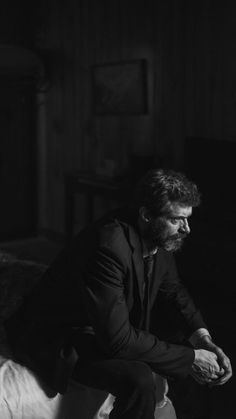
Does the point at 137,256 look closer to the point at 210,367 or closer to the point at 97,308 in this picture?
the point at 97,308

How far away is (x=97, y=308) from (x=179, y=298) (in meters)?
0.49

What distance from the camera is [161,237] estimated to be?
2416 millimetres

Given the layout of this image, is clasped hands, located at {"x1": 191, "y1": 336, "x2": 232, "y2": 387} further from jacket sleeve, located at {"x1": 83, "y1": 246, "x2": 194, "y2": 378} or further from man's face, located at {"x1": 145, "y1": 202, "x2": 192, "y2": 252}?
man's face, located at {"x1": 145, "y1": 202, "x2": 192, "y2": 252}

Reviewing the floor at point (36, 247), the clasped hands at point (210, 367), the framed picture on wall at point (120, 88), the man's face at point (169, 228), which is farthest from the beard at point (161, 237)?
the floor at point (36, 247)

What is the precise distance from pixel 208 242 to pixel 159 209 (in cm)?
197

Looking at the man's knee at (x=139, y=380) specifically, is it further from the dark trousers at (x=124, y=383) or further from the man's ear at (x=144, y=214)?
the man's ear at (x=144, y=214)

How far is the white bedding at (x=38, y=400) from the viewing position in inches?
91.0

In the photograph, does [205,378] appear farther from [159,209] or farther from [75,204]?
[75,204]

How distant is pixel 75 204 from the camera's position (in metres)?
6.29

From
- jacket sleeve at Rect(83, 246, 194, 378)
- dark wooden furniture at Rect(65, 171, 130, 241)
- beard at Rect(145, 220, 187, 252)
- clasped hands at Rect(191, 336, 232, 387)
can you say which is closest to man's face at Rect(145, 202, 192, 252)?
beard at Rect(145, 220, 187, 252)

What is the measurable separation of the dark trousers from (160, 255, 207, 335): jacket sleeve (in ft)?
1.18

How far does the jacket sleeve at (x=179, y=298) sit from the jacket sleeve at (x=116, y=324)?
0.28m

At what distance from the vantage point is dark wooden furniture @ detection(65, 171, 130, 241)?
204 inches

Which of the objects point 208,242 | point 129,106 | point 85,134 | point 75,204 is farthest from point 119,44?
point 208,242
